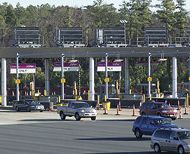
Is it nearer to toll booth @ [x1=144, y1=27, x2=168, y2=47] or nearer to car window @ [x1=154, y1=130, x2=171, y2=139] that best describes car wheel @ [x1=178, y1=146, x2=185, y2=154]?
car window @ [x1=154, y1=130, x2=171, y2=139]

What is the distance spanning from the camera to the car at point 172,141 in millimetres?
27786

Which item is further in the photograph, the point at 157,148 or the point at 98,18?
the point at 98,18

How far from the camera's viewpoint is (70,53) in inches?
3076

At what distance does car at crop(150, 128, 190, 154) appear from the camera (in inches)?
1094

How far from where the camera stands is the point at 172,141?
2853 cm

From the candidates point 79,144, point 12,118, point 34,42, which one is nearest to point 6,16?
point 34,42

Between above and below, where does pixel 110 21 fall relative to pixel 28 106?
above

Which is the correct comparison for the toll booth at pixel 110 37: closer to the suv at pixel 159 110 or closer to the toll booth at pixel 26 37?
the toll booth at pixel 26 37

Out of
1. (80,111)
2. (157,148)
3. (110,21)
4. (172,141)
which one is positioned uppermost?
(110,21)

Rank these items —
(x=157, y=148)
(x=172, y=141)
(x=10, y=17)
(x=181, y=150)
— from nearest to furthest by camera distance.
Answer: (x=181, y=150)
(x=172, y=141)
(x=157, y=148)
(x=10, y=17)

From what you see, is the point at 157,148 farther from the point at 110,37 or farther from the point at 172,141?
the point at 110,37

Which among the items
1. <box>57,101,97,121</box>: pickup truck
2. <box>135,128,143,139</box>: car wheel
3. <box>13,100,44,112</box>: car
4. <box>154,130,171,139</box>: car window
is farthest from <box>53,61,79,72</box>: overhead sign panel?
<box>154,130,171,139</box>: car window

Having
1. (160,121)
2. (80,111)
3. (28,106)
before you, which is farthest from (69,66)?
(160,121)

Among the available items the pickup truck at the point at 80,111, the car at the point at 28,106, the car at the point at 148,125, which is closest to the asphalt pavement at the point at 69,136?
the car at the point at 148,125
